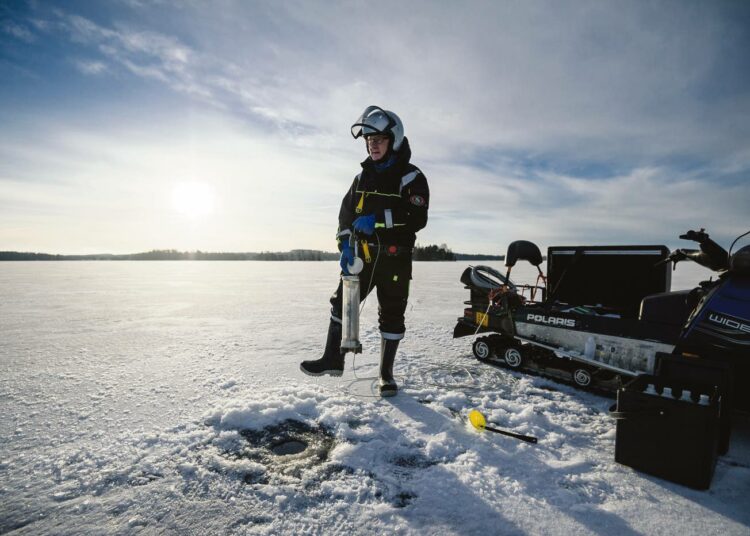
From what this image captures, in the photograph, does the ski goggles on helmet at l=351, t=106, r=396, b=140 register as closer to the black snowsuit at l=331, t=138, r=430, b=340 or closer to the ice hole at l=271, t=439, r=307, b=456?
the black snowsuit at l=331, t=138, r=430, b=340

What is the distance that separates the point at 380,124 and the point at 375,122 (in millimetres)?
46

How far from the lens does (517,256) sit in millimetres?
3561

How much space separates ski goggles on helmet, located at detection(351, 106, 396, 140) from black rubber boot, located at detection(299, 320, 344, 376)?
170 cm

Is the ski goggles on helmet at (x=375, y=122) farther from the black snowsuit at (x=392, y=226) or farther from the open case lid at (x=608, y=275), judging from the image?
the open case lid at (x=608, y=275)

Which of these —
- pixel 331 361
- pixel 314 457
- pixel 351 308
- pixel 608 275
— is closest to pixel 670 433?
pixel 314 457

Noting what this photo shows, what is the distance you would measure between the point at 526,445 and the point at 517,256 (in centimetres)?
193

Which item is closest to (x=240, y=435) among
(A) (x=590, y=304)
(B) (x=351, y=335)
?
(B) (x=351, y=335)

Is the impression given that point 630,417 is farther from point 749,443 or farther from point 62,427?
point 62,427

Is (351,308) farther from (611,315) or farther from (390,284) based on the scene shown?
(611,315)

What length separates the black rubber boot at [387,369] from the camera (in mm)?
2903

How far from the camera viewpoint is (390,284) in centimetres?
304

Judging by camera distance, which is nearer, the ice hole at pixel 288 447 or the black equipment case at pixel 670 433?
the black equipment case at pixel 670 433

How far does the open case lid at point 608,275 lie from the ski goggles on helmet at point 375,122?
2.55m

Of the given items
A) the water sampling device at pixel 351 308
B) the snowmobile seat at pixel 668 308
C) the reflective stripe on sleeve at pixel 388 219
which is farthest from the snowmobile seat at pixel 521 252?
the water sampling device at pixel 351 308
